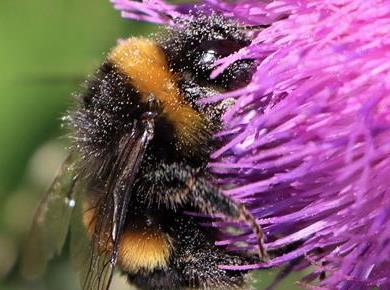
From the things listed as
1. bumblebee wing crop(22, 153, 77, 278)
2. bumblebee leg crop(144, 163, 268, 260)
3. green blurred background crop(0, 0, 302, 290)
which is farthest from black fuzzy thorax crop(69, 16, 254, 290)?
green blurred background crop(0, 0, 302, 290)

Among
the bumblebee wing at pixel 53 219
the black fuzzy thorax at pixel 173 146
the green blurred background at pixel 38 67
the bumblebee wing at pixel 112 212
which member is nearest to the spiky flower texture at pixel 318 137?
the black fuzzy thorax at pixel 173 146

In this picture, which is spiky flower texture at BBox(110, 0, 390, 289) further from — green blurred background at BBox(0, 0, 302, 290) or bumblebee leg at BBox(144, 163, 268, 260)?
green blurred background at BBox(0, 0, 302, 290)

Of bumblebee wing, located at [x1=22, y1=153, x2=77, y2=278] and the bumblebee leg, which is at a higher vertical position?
bumblebee wing, located at [x1=22, y1=153, x2=77, y2=278]

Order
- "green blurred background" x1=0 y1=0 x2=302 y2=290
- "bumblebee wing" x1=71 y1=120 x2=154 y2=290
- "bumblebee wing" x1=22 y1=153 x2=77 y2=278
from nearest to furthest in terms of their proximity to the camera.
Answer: "bumblebee wing" x1=71 y1=120 x2=154 y2=290 < "bumblebee wing" x1=22 y1=153 x2=77 y2=278 < "green blurred background" x1=0 y1=0 x2=302 y2=290

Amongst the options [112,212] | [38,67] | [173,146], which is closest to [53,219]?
[112,212]

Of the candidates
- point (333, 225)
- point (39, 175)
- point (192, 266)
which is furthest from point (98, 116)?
point (39, 175)

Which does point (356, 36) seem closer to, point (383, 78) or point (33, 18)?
point (383, 78)
